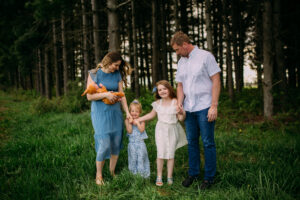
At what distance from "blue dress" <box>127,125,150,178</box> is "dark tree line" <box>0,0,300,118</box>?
2.63 meters

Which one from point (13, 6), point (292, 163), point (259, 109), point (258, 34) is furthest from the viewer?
point (13, 6)

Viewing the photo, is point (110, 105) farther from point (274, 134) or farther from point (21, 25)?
point (21, 25)

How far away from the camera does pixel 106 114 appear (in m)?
3.41

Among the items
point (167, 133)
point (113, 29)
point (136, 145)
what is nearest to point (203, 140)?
point (167, 133)

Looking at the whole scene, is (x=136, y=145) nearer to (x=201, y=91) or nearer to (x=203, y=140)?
(x=203, y=140)

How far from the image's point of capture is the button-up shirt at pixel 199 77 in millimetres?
3148

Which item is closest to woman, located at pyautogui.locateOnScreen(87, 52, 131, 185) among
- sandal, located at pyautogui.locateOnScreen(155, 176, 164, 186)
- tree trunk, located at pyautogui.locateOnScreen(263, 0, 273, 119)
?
sandal, located at pyautogui.locateOnScreen(155, 176, 164, 186)

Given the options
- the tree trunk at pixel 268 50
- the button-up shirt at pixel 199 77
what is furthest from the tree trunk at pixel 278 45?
the button-up shirt at pixel 199 77

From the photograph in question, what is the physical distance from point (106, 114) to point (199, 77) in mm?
1531

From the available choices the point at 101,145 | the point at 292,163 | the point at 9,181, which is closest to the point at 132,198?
the point at 101,145

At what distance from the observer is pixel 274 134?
5996 millimetres

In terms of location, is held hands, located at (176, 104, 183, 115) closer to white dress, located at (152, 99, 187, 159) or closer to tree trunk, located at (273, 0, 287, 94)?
white dress, located at (152, 99, 187, 159)

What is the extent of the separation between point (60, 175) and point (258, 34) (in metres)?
7.16

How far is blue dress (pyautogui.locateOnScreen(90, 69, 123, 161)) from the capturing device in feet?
11.1
